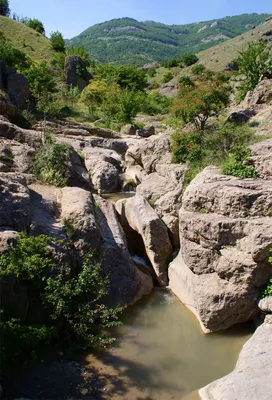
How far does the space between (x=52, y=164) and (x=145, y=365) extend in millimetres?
10321

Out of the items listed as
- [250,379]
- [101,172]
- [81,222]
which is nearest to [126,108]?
[101,172]

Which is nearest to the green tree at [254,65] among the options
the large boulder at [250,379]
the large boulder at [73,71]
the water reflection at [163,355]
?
the water reflection at [163,355]

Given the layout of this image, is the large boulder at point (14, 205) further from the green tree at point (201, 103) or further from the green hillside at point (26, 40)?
the green hillside at point (26, 40)

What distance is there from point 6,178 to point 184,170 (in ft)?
24.8

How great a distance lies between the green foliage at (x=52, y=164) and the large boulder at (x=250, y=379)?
9.86 metres

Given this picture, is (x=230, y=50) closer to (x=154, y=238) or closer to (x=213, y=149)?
(x=213, y=149)

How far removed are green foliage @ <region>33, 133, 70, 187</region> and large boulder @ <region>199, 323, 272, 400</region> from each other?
9.86 meters

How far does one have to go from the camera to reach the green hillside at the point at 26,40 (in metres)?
59.0

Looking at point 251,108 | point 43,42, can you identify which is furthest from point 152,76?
point 251,108

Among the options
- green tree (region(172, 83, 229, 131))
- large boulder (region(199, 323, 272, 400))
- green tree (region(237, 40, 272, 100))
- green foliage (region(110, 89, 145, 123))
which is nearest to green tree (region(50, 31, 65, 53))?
green foliage (region(110, 89, 145, 123))

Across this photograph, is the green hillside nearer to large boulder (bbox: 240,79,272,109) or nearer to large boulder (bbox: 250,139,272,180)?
large boulder (bbox: 240,79,272,109)

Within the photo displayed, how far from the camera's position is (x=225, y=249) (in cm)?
979

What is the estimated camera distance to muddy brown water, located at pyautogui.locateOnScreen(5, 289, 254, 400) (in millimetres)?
7062

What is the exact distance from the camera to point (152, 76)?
254ft
